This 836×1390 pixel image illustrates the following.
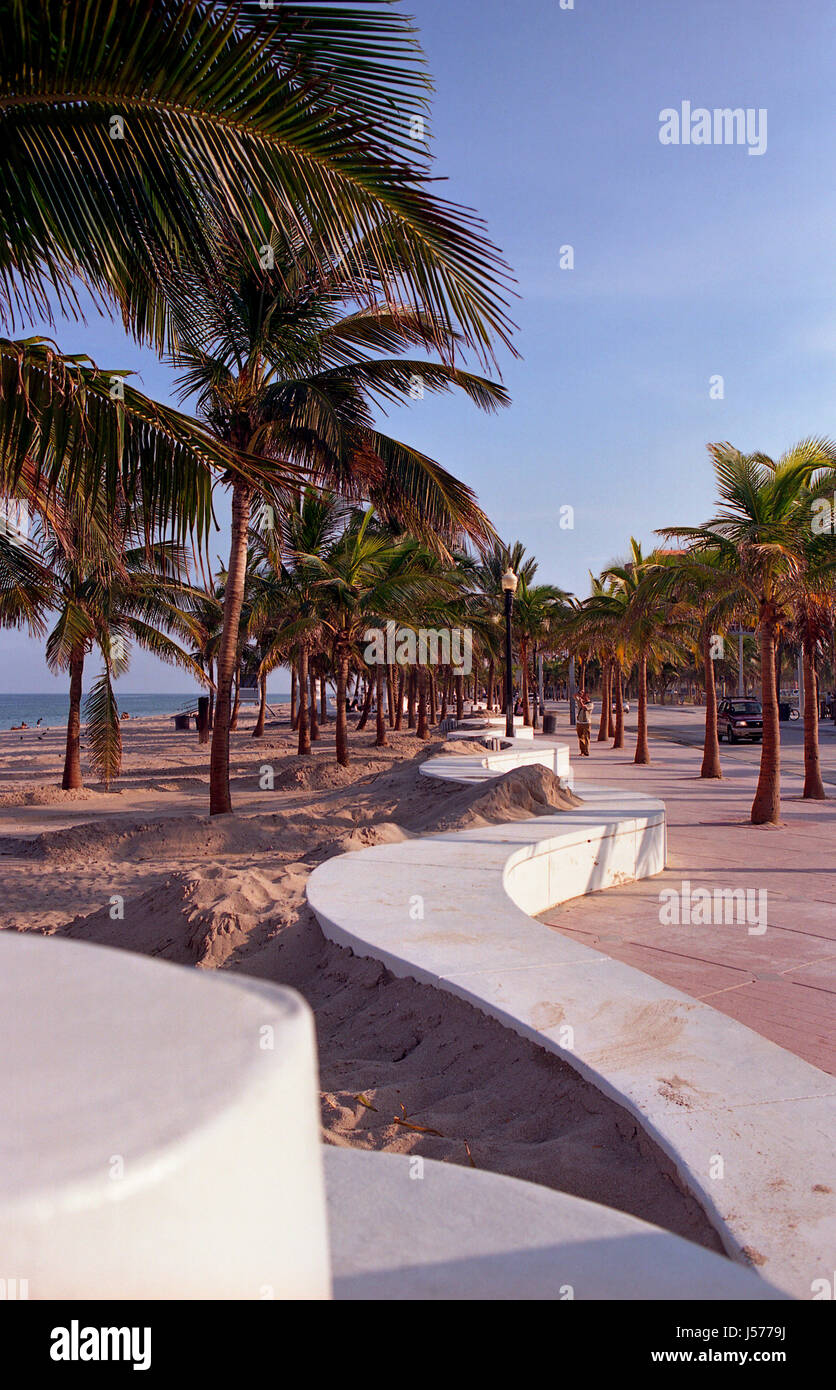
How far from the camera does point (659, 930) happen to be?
6.37 meters

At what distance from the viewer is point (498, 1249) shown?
6.24 ft

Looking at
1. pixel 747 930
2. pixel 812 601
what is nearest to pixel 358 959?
pixel 747 930

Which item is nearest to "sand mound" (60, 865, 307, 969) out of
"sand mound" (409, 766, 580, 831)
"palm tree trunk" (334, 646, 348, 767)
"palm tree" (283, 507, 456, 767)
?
"sand mound" (409, 766, 580, 831)

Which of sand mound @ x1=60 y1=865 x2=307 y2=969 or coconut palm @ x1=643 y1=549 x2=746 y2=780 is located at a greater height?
coconut palm @ x1=643 y1=549 x2=746 y2=780

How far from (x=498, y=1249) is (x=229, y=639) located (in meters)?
11.3

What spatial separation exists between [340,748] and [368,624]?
3.61m

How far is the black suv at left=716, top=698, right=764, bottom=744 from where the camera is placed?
3334 cm

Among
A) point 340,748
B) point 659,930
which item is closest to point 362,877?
point 659,930

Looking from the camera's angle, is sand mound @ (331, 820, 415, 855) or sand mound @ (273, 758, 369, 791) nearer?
sand mound @ (331, 820, 415, 855)

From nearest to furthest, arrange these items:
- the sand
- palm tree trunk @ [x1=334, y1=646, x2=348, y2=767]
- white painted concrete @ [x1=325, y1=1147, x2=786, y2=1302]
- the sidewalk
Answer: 1. white painted concrete @ [x1=325, y1=1147, x2=786, y2=1302]
2. the sand
3. the sidewalk
4. palm tree trunk @ [x1=334, y1=646, x2=348, y2=767]

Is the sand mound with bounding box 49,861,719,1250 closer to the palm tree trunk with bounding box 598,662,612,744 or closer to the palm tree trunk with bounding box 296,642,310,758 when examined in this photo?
the palm tree trunk with bounding box 296,642,310,758

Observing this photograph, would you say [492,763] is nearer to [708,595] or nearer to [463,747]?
[463,747]
